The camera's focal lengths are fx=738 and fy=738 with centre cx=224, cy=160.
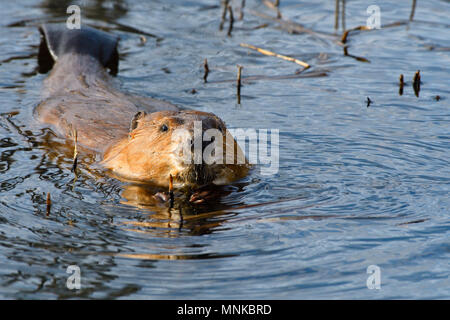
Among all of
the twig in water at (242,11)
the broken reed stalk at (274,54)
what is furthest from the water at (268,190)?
the twig in water at (242,11)

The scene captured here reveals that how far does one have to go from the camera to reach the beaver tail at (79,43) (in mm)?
6578

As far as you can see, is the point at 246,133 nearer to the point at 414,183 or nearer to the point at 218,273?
the point at 414,183

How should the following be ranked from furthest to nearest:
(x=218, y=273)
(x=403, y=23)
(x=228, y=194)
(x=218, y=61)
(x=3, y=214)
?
(x=403, y=23), (x=218, y=61), (x=228, y=194), (x=3, y=214), (x=218, y=273)

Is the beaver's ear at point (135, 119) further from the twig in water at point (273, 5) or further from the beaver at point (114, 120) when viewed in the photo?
the twig in water at point (273, 5)

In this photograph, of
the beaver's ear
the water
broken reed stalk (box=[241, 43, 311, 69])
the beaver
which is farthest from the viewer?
broken reed stalk (box=[241, 43, 311, 69])

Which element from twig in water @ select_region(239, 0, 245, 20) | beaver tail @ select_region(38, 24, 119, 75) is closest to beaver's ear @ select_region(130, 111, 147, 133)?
beaver tail @ select_region(38, 24, 119, 75)

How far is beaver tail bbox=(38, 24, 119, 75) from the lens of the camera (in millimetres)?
6578

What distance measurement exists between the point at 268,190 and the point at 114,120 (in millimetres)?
1396

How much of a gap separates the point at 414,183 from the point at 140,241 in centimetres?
182

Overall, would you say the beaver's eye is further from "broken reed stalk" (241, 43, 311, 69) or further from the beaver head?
"broken reed stalk" (241, 43, 311, 69)

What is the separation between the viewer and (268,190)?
4535 mm

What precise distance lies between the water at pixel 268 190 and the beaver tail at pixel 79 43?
30 cm

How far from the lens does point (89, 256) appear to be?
3578 mm

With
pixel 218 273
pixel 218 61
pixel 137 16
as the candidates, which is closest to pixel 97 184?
pixel 218 273
